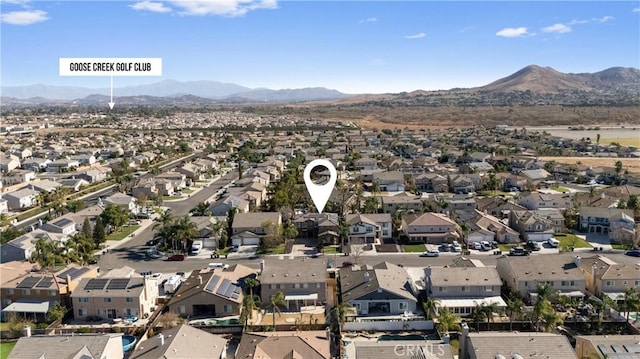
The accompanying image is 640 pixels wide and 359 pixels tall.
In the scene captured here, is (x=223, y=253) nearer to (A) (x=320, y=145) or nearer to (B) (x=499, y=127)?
(A) (x=320, y=145)

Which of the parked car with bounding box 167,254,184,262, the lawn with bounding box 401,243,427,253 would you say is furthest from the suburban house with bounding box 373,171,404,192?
the parked car with bounding box 167,254,184,262

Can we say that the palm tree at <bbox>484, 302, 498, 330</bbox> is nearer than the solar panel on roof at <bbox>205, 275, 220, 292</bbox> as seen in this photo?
Yes

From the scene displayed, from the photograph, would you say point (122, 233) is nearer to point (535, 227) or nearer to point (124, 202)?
point (124, 202)

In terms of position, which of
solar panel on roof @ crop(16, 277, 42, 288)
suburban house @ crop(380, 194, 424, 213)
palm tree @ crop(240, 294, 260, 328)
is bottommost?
palm tree @ crop(240, 294, 260, 328)

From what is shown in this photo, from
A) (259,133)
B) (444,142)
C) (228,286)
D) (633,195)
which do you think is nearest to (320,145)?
(444,142)

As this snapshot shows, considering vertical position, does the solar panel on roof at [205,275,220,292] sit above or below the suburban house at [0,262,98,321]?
above

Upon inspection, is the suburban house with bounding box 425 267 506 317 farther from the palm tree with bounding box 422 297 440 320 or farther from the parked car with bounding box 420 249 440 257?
the parked car with bounding box 420 249 440 257
